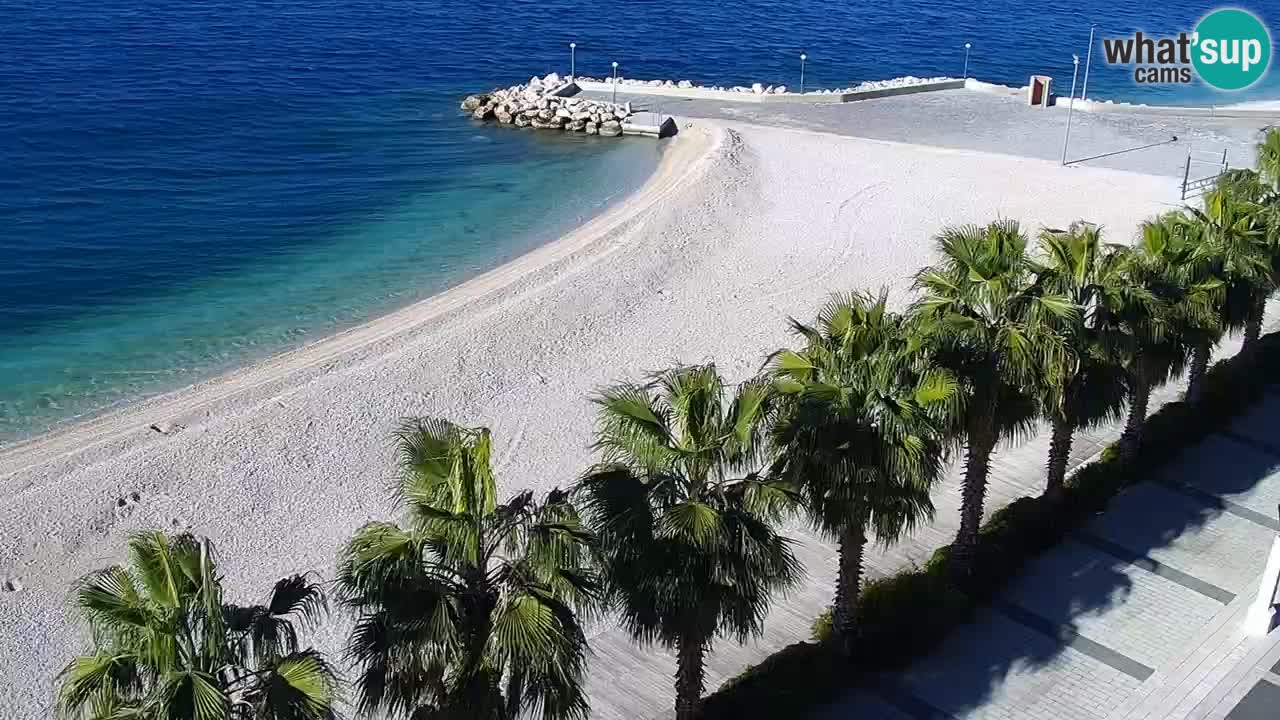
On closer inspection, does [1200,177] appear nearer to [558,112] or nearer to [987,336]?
[558,112]

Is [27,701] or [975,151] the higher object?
[975,151]

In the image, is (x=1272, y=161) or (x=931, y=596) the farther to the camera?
(x=1272, y=161)

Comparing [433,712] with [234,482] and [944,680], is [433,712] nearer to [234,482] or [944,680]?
[944,680]

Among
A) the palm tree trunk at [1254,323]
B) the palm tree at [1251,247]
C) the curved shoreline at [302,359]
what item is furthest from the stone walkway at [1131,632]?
the curved shoreline at [302,359]

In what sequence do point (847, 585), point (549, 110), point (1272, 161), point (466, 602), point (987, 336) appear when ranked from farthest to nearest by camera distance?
point (549, 110), point (1272, 161), point (987, 336), point (847, 585), point (466, 602)

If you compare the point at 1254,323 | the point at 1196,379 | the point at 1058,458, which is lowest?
the point at 1058,458

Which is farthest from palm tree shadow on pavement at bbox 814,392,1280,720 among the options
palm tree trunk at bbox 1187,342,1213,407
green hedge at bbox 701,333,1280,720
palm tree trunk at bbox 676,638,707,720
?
palm tree trunk at bbox 676,638,707,720

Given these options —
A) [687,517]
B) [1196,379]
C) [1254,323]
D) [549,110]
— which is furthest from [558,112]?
[687,517]

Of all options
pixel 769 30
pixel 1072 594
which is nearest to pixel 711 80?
pixel 769 30
